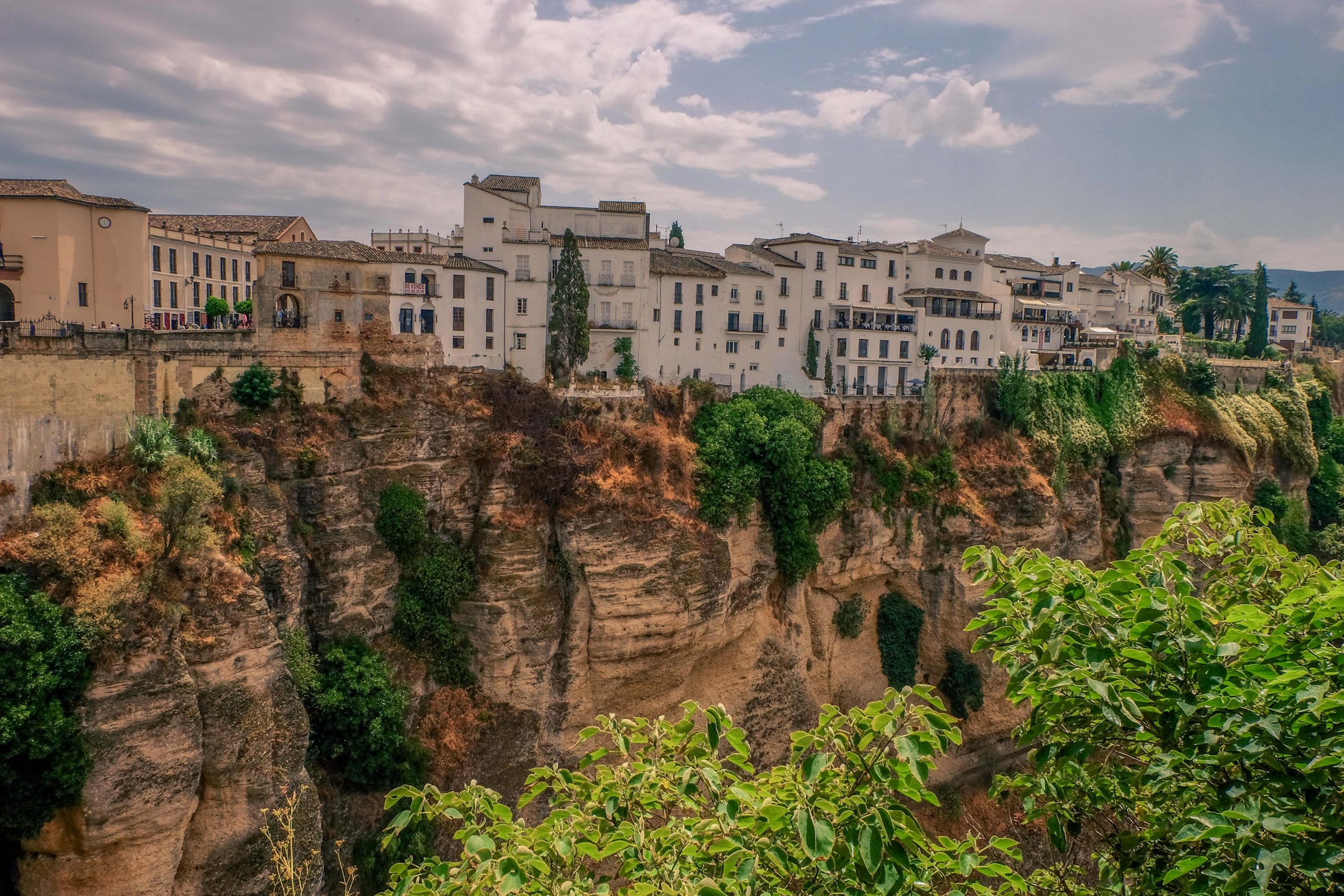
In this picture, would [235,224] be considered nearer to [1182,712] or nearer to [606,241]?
[606,241]

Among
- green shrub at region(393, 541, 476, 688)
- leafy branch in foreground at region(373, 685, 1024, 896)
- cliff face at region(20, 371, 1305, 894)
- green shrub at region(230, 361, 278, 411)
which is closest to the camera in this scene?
leafy branch in foreground at region(373, 685, 1024, 896)

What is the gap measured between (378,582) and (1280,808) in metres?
23.6

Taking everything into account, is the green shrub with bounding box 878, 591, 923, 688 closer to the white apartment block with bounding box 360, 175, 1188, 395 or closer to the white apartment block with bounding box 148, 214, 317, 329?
the white apartment block with bounding box 360, 175, 1188, 395

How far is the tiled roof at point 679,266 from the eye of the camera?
36.5 m

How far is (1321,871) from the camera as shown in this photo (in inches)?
211

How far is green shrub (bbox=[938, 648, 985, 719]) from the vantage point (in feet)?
114

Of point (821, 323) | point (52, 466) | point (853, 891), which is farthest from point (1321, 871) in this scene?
point (821, 323)

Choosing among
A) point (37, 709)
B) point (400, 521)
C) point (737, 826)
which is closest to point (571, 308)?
point (400, 521)

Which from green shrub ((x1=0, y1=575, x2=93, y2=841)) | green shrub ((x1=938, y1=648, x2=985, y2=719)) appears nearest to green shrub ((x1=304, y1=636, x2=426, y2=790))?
green shrub ((x1=0, y1=575, x2=93, y2=841))

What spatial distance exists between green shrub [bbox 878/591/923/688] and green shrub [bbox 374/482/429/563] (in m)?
18.5

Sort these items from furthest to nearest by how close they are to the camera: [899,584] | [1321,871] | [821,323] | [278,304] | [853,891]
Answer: [821,323], [899,584], [278,304], [853,891], [1321,871]

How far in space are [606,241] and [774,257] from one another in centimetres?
853

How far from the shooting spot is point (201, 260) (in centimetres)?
3494

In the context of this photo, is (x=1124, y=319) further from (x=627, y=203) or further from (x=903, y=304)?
(x=627, y=203)
